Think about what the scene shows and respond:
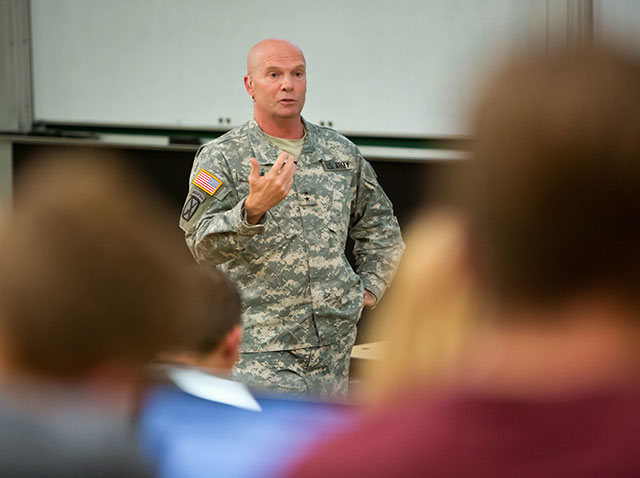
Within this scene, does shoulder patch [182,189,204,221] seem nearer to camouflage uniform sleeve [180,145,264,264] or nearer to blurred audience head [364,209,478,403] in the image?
camouflage uniform sleeve [180,145,264,264]

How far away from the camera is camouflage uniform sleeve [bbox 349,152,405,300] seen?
10.9 ft

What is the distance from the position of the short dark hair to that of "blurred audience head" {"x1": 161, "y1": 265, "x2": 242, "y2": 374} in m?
0.47

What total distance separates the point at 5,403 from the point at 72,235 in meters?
0.18

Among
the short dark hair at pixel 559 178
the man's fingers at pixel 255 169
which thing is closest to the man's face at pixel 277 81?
the man's fingers at pixel 255 169

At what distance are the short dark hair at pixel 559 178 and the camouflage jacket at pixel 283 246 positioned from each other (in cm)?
220

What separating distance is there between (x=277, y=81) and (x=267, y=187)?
52 cm

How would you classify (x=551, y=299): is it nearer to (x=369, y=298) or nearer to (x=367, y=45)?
(x=369, y=298)

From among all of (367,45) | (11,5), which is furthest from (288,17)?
(11,5)

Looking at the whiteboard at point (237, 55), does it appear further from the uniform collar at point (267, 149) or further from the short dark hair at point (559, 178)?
the short dark hair at point (559, 178)

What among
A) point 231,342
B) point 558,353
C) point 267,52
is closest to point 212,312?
point 231,342

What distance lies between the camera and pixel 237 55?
568 centimetres

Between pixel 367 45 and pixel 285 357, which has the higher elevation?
pixel 367 45

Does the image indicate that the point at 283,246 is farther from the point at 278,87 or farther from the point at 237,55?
the point at 237,55

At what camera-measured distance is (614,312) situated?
2.45ft
